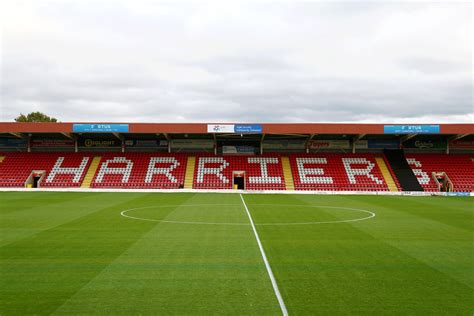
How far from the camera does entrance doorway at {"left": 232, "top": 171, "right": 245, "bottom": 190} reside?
4184 centimetres

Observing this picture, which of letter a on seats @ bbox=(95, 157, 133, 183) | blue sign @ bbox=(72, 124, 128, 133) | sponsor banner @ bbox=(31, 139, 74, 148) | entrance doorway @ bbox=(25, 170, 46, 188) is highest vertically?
blue sign @ bbox=(72, 124, 128, 133)

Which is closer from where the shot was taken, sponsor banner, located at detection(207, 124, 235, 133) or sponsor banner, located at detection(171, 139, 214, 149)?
sponsor banner, located at detection(207, 124, 235, 133)

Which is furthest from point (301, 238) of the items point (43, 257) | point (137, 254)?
point (43, 257)

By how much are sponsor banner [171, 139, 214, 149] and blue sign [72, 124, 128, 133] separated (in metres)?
7.35

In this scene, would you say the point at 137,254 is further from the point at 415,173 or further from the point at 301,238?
the point at 415,173

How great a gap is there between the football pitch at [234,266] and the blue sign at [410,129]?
22642mm

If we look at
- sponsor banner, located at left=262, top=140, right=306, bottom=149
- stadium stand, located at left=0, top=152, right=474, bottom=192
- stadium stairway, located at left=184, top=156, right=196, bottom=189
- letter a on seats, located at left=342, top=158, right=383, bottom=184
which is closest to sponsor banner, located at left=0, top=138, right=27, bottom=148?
stadium stand, located at left=0, top=152, right=474, bottom=192

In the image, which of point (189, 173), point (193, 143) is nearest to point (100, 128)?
point (189, 173)

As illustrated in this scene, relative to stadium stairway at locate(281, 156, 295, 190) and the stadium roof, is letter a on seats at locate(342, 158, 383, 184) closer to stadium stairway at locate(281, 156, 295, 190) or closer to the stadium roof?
the stadium roof

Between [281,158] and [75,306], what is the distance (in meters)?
38.3

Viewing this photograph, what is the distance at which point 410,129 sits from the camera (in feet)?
131

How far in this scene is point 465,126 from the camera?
1572 inches

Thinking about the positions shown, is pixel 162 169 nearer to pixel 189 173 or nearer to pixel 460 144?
pixel 189 173

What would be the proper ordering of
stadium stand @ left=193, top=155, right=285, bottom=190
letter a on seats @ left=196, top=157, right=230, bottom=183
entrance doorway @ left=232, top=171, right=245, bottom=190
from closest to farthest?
stadium stand @ left=193, top=155, right=285, bottom=190 → letter a on seats @ left=196, top=157, right=230, bottom=183 → entrance doorway @ left=232, top=171, right=245, bottom=190
